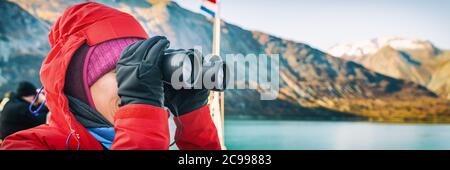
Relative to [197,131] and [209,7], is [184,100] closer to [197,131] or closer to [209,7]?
[197,131]

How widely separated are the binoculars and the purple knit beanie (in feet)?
0.30

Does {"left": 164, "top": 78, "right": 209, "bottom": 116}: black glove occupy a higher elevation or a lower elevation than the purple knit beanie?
lower

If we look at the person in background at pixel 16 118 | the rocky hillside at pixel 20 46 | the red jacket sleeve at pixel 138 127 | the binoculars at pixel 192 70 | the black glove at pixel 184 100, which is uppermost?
the rocky hillside at pixel 20 46

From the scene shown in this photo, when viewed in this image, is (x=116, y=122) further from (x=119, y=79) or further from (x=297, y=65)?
(x=297, y=65)

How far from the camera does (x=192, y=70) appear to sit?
426 mm

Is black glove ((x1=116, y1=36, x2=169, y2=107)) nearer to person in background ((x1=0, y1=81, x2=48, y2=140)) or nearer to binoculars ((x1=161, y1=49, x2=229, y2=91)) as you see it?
binoculars ((x1=161, y1=49, x2=229, y2=91))

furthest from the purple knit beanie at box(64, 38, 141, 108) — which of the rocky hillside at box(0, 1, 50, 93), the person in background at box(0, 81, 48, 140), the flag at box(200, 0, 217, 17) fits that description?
the rocky hillside at box(0, 1, 50, 93)

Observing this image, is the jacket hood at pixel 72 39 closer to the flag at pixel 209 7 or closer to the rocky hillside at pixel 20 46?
the flag at pixel 209 7

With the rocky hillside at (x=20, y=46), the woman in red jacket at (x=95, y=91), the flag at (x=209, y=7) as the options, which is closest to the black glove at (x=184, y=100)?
the woman in red jacket at (x=95, y=91)

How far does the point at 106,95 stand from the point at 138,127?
10 centimetres

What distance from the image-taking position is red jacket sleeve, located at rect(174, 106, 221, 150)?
0.54 meters

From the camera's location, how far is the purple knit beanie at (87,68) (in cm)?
49
